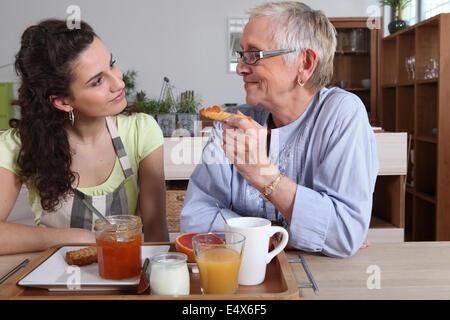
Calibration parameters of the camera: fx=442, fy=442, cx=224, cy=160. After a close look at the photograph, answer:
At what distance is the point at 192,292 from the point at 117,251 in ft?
0.57

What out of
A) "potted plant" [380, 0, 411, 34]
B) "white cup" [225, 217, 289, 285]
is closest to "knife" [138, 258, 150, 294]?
"white cup" [225, 217, 289, 285]

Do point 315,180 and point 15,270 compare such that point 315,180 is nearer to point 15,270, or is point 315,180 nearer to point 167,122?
point 15,270

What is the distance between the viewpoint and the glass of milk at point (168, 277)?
2.61 ft

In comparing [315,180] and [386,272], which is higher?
[315,180]

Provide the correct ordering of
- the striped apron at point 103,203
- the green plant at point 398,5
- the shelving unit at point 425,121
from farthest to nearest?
the green plant at point 398,5, the shelving unit at point 425,121, the striped apron at point 103,203

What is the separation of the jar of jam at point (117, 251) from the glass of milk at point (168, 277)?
0.10 m

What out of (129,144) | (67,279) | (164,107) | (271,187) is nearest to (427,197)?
(164,107)

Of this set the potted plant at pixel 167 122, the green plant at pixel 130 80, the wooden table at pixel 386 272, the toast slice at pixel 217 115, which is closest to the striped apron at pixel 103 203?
the toast slice at pixel 217 115

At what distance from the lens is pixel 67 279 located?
2.91ft

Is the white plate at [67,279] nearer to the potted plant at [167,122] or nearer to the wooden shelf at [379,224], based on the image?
the potted plant at [167,122]

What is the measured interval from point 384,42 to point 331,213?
14.0 feet

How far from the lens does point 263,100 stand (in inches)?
53.4

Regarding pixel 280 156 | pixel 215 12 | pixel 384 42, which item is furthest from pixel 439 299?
pixel 215 12
